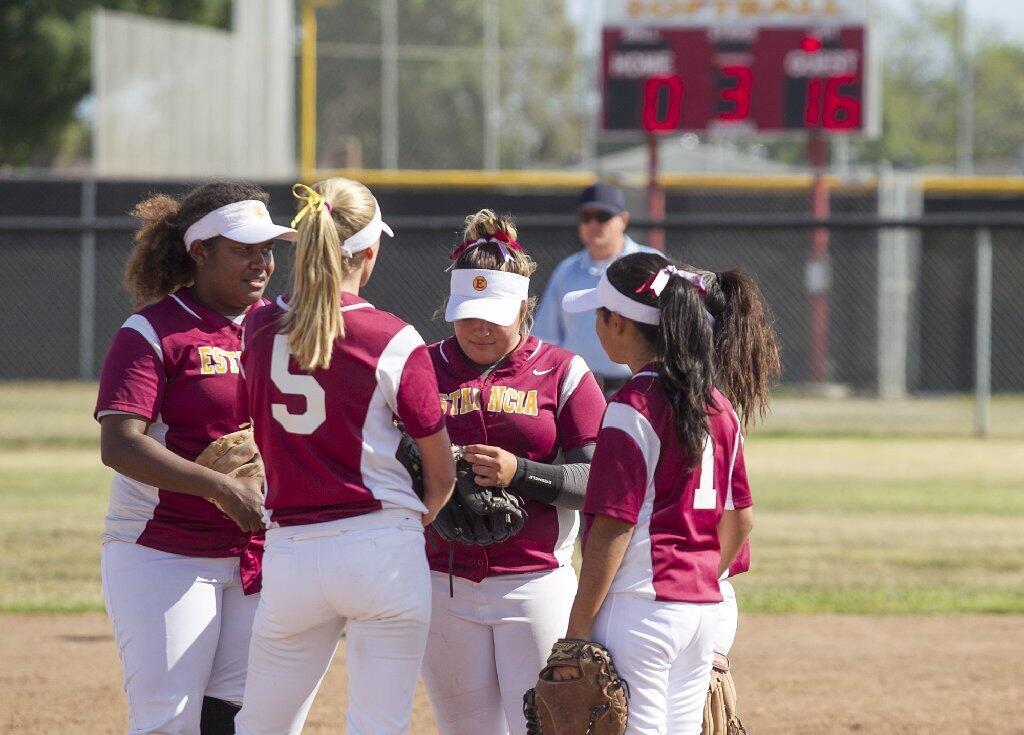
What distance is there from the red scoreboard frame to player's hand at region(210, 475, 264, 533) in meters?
14.0

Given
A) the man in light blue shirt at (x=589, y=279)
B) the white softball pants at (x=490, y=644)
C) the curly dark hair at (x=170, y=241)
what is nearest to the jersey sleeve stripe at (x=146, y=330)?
the curly dark hair at (x=170, y=241)

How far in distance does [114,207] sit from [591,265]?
47.5ft

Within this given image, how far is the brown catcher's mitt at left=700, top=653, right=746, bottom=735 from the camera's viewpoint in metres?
3.70

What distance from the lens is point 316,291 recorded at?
3.11m

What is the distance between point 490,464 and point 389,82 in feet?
64.4

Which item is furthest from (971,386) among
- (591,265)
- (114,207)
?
(591,265)

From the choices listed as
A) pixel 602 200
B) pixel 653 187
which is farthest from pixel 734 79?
pixel 602 200

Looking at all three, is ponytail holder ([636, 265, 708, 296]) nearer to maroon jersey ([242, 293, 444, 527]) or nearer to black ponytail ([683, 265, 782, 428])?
black ponytail ([683, 265, 782, 428])

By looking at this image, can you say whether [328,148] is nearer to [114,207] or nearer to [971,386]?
[114,207]

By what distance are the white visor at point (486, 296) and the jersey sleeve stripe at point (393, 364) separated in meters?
0.49

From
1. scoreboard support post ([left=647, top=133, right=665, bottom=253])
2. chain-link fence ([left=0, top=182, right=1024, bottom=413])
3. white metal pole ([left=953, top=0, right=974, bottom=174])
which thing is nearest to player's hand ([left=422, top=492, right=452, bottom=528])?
scoreboard support post ([left=647, top=133, right=665, bottom=253])

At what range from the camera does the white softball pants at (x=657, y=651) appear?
324 cm

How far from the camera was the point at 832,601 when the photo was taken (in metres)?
7.45

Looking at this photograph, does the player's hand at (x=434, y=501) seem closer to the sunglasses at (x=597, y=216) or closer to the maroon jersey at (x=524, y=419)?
the maroon jersey at (x=524, y=419)
